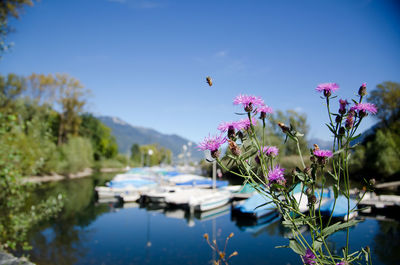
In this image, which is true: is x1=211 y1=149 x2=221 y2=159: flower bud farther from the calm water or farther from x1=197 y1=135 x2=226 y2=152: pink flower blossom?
the calm water

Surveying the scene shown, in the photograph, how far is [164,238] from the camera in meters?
11.9

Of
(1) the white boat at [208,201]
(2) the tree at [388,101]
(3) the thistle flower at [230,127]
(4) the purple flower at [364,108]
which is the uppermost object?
(2) the tree at [388,101]

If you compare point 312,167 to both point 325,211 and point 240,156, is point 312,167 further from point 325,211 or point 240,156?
point 325,211

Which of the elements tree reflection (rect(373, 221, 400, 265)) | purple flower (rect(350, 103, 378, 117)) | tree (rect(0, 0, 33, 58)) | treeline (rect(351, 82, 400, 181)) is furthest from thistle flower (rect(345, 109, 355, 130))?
treeline (rect(351, 82, 400, 181))

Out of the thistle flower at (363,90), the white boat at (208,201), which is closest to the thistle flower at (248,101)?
the thistle flower at (363,90)

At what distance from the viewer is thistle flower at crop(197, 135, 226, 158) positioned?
1355 mm

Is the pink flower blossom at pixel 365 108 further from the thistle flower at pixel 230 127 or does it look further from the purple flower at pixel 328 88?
the thistle flower at pixel 230 127

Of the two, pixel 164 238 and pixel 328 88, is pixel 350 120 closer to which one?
pixel 328 88

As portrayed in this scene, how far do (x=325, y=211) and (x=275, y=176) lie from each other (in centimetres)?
1363

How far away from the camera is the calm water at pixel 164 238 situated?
956cm

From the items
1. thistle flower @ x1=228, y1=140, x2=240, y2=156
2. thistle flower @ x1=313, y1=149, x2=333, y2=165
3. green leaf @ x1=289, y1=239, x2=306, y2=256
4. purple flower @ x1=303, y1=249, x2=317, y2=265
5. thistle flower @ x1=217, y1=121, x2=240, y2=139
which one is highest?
thistle flower @ x1=217, y1=121, x2=240, y2=139

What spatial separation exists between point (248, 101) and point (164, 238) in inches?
457

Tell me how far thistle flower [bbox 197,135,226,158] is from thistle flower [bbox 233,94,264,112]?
0.19 meters

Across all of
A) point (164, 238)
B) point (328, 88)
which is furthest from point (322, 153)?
point (164, 238)
